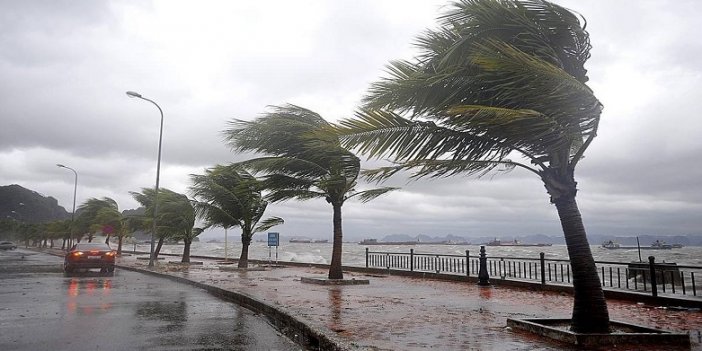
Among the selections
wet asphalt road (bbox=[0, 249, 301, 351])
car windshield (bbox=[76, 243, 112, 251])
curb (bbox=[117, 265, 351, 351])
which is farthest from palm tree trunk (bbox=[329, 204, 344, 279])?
car windshield (bbox=[76, 243, 112, 251])

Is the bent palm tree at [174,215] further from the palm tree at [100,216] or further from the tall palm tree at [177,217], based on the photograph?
the palm tree at [100,216]

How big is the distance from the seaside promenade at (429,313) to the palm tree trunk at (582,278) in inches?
24.6

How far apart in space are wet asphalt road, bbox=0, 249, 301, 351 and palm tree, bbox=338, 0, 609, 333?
3445 millimetres

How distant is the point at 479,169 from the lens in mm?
8031

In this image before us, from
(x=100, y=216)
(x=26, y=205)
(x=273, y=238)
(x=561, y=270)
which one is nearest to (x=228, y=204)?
(x=273, y=238)

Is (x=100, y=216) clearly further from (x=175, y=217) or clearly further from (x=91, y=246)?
(x=91, y=246)

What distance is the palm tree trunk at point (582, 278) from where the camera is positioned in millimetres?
6934

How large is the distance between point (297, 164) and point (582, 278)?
10822 millimetres

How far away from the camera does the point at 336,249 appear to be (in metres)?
17.2

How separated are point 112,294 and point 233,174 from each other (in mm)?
11688

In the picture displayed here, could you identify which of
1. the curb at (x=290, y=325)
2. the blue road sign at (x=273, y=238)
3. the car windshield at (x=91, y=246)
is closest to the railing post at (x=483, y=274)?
the curb at (x=290, y=325)

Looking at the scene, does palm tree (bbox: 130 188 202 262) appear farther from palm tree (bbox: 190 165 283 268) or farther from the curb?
the curb

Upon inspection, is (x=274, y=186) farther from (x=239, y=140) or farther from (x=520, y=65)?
(x=520, y=65)

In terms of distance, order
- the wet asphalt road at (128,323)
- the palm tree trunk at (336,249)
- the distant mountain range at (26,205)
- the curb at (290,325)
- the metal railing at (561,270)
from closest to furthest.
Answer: the curb at (290,325) < the wet asphalt road at (128,323) < the metal railing at (561,270) < the palm tree trunk at (336,249) < the distant mountain range at (26,205)
